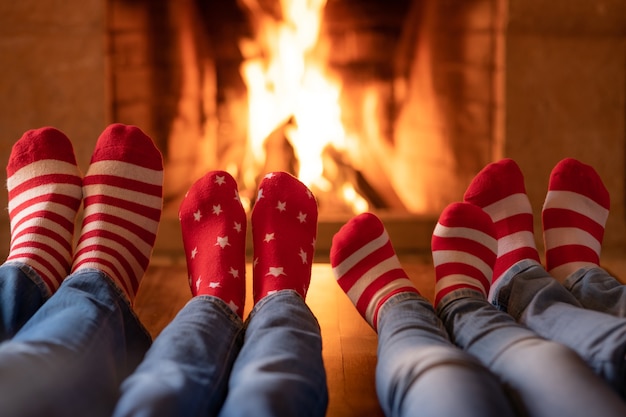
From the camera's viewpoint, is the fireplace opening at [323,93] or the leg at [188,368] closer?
the leg at [188,368]

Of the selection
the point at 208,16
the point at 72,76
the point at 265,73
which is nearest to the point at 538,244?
the point at 265,73

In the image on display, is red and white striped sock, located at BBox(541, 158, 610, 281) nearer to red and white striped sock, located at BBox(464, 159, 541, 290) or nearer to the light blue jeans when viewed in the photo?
red and white striped sock, located at BBox(464, 159, 541, 290)

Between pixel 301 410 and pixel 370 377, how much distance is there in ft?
1.04

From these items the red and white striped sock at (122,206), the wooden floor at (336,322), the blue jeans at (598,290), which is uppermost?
the red and white striped sock at (122,206)

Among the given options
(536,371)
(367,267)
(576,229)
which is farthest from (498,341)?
(576,229)

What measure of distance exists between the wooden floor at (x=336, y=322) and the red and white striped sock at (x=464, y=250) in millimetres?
138

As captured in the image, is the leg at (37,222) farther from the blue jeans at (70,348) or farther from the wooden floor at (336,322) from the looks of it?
the wooden floor at (336,322)

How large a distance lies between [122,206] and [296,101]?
2.72 ft

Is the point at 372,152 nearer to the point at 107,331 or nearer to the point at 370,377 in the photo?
the point at 370,377

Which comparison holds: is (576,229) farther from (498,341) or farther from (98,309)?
(98,309)

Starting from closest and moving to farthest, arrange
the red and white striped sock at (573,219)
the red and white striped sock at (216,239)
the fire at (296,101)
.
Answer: the red and white striped sock at (216,239)
the red and white striped sock at (573,219)
the fire at (296,101)

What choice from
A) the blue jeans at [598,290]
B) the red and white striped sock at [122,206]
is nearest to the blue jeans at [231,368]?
the red and white striped sock at [122,206]

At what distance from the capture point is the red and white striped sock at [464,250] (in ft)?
3.52

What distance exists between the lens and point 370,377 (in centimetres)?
100
